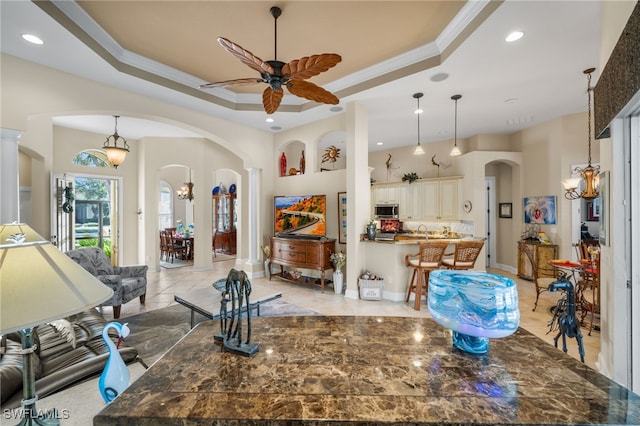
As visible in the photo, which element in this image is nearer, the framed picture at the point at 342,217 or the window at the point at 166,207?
the framed picture at the point at 342,217

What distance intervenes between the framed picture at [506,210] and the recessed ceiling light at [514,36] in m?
4.65

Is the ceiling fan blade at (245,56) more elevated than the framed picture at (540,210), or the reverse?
the ceiling fan blade at (245,56)

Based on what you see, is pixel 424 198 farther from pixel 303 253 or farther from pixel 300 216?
pixel 303 253

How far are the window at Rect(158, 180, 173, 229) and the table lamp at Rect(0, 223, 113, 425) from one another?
35.1 feet

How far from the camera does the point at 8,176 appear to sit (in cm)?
284

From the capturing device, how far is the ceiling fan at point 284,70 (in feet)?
7.32

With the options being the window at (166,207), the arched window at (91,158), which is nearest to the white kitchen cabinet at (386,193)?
the arched window at (91,158)

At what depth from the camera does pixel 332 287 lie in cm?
515

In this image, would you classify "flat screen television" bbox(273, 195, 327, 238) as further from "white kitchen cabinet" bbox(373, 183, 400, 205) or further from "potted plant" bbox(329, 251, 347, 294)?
"white kitchen cabinet" bbox(373, 183, 400, 205)

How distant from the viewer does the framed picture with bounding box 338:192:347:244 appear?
498cm

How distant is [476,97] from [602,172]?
98.5 inches

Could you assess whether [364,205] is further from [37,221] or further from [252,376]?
[37,221]

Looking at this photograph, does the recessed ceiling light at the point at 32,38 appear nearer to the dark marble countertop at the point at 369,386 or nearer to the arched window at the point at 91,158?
the dark marble countertop at the point at 369,386

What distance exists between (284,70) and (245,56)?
1.19 feet
